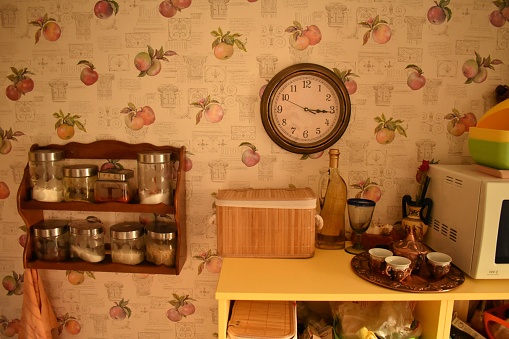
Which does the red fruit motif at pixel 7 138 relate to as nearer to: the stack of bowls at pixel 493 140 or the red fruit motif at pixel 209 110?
the red fruit motif at pixel 209 110

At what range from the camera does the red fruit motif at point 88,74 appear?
161 cm

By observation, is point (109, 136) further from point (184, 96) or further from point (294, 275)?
point (294, 275)

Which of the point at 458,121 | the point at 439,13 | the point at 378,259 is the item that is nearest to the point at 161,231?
the point at 378,259

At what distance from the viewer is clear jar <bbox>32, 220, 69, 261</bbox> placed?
1.58 meters

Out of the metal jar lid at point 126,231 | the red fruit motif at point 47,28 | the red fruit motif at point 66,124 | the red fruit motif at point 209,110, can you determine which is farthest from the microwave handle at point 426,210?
the red fruit motif at point 47,28

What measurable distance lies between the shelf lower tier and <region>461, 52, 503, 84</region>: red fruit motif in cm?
145

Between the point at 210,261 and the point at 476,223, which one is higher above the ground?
the point at 476,223

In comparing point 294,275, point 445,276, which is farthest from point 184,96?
point 445,276

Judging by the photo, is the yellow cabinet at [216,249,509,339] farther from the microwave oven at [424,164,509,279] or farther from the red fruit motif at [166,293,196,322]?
the red fruit motif at [166,293,196,322]

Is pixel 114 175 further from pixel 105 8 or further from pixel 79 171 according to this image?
pixel 105 8

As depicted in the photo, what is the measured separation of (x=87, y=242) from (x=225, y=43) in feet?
3.28

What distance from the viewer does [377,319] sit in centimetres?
138

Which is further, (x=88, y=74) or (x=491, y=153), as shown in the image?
(x=88, y=74)

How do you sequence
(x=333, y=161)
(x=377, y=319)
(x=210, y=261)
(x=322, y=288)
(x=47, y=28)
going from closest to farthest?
(x=322, y=288) < (x=377, y=319) < (x=333, y=161) < (x=47, y=28) < (x=210, y=261)
